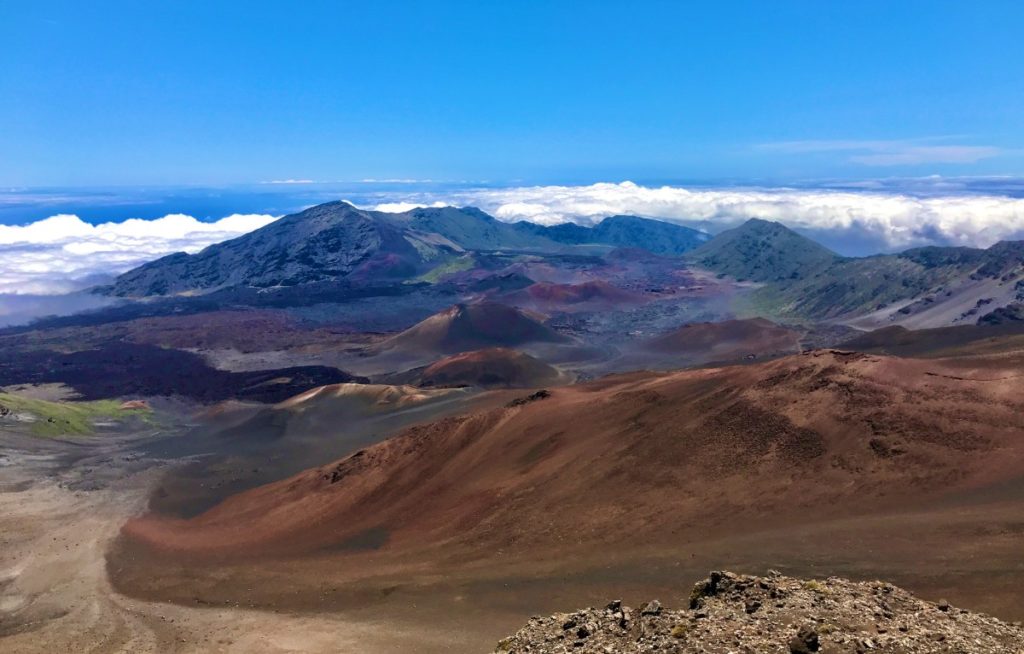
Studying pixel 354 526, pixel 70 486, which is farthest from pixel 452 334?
pixel 354 526

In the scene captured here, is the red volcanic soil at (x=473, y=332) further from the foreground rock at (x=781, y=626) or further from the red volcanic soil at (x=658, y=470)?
the foreground rock at (x=781, y=626)

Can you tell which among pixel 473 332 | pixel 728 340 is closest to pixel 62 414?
pixel 473 332

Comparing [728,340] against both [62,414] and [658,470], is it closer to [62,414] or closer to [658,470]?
[658,470]

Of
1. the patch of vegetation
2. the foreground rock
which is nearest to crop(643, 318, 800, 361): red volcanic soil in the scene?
the patch of vegetation

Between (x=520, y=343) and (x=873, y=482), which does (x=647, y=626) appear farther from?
(x=520, y=343)

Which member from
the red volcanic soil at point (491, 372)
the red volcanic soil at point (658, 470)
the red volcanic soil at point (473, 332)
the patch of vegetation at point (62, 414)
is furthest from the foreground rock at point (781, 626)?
the red volcanic soil at point (473, 332)
